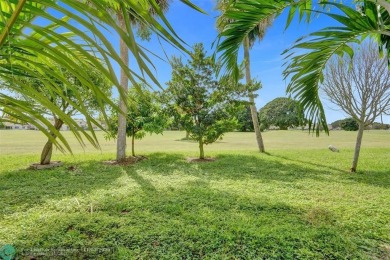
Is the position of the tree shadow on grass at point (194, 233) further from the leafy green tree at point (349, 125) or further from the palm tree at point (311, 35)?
the leafy green tree at point (349, 125)

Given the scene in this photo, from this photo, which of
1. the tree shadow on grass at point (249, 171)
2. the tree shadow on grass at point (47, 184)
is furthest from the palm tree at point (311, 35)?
the tree shadow on grass at point (47, 184)

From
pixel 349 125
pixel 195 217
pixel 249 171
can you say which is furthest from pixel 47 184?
pixel 349 125

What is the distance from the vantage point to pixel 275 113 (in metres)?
46.3

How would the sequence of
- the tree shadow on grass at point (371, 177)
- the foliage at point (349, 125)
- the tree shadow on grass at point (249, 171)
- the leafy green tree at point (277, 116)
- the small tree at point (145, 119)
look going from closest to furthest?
the tree shadow on grass at point (371, 177)
the tree shadow on grass at point (249, 171)
the small tree at point (145, 119)
the foliage at point (349, 125)
the leafy green tree at point (277, 116)

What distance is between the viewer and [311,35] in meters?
2.51

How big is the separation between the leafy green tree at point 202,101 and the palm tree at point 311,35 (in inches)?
252

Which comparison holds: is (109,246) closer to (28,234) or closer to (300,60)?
(28,234)

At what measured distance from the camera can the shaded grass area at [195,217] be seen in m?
2.70

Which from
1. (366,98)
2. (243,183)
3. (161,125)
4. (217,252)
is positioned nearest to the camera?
(217,252)

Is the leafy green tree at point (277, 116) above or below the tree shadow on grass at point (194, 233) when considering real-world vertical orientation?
above

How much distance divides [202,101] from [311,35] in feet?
26.8

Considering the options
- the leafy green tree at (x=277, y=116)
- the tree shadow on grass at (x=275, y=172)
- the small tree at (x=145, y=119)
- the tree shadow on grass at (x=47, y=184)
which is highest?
the leafy green tree at (x=277, y=116)

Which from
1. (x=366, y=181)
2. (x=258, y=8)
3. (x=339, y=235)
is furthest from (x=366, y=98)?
(x=258, y=8)

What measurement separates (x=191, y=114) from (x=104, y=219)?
24.8ft
